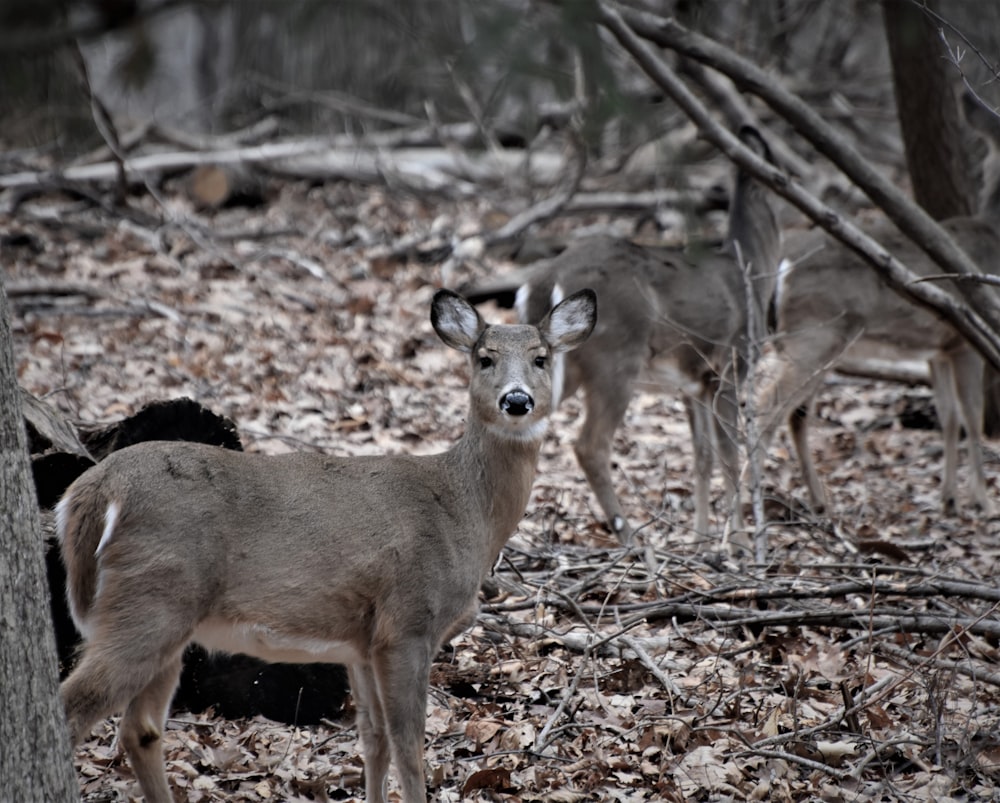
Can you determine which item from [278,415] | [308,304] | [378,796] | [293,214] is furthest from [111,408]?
[293,214]

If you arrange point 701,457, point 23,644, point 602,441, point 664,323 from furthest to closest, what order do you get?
point 701,457 → point 664,323 → point 602,441 → point 23,644

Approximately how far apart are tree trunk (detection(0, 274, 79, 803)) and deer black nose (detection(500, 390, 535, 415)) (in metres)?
1.82

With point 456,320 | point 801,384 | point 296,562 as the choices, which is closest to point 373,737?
point 296,562

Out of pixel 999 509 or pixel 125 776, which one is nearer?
pixel 125 776

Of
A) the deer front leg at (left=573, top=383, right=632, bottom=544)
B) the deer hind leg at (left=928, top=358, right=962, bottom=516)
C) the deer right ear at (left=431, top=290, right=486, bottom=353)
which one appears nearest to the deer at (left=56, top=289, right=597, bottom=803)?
the deer right ear at (left=431, top=290, right=486, bottom=353)

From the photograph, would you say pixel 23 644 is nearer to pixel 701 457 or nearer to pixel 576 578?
pixel 576 578

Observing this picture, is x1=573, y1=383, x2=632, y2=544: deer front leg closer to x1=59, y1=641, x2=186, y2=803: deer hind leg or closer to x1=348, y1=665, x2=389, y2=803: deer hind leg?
x1=348, y1=665, x2=389, y2=803: deer hind leg

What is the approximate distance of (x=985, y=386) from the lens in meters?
9.91

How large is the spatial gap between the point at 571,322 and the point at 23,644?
104 inches

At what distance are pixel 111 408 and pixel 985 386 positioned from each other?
6837 millimetres

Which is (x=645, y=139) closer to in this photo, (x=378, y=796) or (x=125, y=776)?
(x=378, y=796)

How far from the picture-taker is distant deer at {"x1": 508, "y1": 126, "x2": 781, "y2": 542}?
286 inches

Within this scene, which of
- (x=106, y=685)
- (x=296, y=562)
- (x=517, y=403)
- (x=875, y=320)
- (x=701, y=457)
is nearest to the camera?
(x=106, y=685)

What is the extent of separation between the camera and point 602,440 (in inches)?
287
